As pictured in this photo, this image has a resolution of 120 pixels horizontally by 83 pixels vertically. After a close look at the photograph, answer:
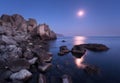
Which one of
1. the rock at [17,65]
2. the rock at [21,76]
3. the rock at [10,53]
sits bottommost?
the rock at [21,76]

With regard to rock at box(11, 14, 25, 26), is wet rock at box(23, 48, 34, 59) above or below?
below

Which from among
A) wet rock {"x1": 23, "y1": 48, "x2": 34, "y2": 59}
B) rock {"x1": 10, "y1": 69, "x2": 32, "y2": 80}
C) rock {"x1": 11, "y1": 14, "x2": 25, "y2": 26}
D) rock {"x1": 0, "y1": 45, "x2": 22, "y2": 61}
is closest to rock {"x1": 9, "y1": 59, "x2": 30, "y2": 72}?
rock {"x1": 10, "y1": 69, "x2": 32, "y2": 80}

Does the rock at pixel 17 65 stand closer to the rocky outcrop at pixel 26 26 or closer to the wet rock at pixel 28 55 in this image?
the wet rock at pixel 28 55

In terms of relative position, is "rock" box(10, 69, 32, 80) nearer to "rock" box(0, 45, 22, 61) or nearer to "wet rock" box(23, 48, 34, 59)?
"rock" box(0, 45, 22, 61)

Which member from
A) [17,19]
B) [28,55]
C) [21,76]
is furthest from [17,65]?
[17,19]

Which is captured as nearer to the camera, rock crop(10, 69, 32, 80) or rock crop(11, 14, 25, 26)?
rock crop(10, 69, 32, 80)

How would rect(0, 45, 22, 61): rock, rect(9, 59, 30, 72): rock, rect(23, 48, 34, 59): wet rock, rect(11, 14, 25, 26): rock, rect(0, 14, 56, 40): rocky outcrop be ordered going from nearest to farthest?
rect(9, 59, 30, 72): rock, rect(0, 45, 22, 61): rock, rect(23, 48, 34, 59): wet rock, rect(0, 14, 56, 40): rocky outcrop, rect(11, 14, 25, 26): rock

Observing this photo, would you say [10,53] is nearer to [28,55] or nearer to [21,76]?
[28,55]

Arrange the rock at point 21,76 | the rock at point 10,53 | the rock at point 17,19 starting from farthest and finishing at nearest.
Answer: the rock at point 17,19 < the rock at point 10,53 < the rock at point 21,76

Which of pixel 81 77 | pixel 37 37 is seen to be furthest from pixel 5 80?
pixel 37 37

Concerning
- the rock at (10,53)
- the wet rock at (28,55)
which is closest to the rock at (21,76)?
the rock at (10,53)

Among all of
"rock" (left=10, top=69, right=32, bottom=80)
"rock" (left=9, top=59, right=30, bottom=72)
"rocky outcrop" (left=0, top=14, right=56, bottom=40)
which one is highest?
"rocky outcrop" (left=0, top=14, right=56, bottom=40)

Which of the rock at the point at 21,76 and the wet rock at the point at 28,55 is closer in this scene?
the rock at the point at 21,76

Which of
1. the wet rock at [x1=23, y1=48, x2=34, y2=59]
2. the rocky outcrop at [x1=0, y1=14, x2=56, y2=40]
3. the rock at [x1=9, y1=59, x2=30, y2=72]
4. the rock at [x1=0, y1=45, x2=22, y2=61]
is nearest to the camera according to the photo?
the rock at [x1=9, y1=59, x2=30, y2=72]
